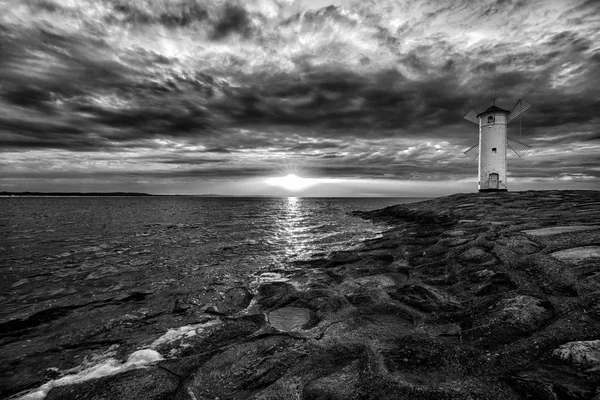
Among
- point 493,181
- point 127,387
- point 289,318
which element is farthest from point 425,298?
point 493,181

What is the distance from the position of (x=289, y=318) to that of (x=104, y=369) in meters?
3.59

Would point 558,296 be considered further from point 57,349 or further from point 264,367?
point 57,349

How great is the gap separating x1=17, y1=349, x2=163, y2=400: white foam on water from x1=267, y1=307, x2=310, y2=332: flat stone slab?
92.6 inches

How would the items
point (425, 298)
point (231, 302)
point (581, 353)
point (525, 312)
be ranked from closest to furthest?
1. point (581, 353)
2. point (525, 312)
3. point (425, 298)
4. point (231, 302)

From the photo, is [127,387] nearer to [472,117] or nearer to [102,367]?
[102,367]

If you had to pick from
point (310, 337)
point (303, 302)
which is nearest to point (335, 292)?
point (303, 302)

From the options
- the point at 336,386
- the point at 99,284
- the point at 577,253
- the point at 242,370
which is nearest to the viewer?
the point at 336,386

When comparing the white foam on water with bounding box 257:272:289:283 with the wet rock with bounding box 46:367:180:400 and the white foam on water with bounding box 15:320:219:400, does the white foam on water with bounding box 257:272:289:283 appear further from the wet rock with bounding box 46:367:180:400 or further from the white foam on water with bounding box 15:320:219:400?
the wet rock with bounding box 46:367:180:400

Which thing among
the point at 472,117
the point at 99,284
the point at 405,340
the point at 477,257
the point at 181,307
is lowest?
the point at 99,284

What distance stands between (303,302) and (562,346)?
4994 millimetres

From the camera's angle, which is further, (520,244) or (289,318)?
(520,244)

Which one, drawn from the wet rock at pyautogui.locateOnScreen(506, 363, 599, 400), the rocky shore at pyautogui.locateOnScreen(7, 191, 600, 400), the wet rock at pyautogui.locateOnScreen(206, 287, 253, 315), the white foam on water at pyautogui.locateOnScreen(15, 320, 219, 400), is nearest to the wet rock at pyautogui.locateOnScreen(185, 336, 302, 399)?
the rocky shore at pyautogui.locateOnScreen(7, 191, 600, 400)

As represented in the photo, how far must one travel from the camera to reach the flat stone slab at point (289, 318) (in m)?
5.91

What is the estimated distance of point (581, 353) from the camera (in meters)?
3.35
